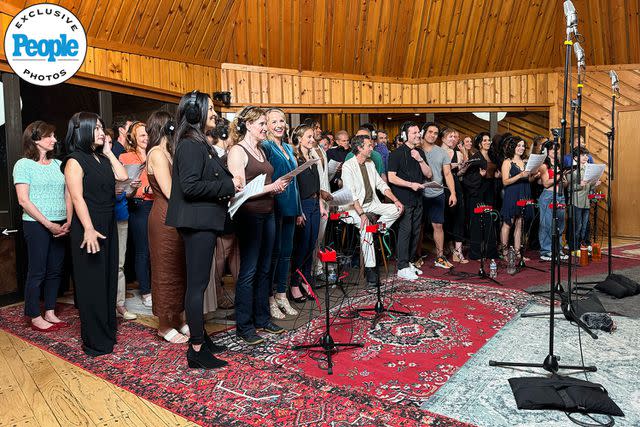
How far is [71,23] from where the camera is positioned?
4.43 meters

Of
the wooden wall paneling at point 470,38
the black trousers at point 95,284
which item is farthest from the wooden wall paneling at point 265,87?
the black trousers at point 95,284

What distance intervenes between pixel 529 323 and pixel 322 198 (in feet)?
6.33

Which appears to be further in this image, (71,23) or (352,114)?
(352,114)

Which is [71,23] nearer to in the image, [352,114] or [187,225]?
[187,225]

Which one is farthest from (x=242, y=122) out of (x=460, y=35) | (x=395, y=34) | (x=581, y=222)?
(x=460, y=35)

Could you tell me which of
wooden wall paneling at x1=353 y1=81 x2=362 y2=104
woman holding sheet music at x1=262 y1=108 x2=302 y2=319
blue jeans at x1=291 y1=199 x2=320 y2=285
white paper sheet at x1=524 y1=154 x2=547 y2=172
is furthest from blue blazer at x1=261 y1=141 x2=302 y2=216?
wooden wall paneling at x1=353 y1=81 x2=362 y2=104

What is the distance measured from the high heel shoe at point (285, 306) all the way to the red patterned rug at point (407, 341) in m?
0.23

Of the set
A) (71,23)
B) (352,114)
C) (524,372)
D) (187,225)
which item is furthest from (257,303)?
(352,114)

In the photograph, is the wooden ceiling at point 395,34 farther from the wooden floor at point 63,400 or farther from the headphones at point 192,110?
the wooden floor at point 63,400

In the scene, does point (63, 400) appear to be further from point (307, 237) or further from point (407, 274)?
point (407, 274)

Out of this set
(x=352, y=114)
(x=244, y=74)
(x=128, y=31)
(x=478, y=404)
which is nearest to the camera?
(x=478, y=404)

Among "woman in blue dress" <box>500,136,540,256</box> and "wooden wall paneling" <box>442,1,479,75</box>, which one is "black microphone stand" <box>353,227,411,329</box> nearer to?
"woman in blue dress" <box>500,136,540,256</box>

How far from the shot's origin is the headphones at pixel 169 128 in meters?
2.94

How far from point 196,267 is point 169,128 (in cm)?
80
